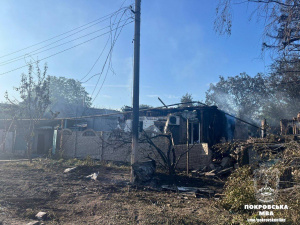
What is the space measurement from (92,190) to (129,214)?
2.34m

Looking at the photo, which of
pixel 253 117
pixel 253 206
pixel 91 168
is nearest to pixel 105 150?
pixel 91 168

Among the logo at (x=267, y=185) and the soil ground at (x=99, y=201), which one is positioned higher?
the logo at (x=267, y=185)

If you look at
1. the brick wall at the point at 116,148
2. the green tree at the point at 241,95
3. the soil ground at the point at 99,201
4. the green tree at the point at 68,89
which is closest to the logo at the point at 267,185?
the soil ground at the point at 99,201

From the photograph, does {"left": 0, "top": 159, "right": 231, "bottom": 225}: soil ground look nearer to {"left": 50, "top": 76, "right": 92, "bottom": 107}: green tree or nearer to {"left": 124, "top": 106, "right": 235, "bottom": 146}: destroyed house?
{"left": 124, "top": 106, "right": 235, "bottom": 146}: destroyed house

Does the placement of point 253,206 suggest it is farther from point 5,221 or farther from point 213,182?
point 5,221

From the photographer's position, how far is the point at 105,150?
1262 cm

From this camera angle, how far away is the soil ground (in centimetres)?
476

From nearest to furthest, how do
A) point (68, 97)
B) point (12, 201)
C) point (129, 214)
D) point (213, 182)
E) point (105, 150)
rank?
point (129, 214) → point (12, 201) → point (213, 182) → point (105, 150) → point (68, 97)

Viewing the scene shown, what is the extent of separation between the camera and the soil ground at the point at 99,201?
4762 mm

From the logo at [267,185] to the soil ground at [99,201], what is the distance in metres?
0.74

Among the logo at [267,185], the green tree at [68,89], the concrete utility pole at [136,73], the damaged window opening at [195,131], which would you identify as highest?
the green tree at [68,89]

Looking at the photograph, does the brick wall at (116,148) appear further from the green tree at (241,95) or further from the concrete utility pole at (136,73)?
the green tree at (241,95)

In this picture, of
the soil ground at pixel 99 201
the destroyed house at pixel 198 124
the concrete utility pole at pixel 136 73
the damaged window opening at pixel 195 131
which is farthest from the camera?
the damaged window opening at pixel 195 131

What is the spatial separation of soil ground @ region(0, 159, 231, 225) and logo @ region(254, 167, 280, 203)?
0.74 metres
